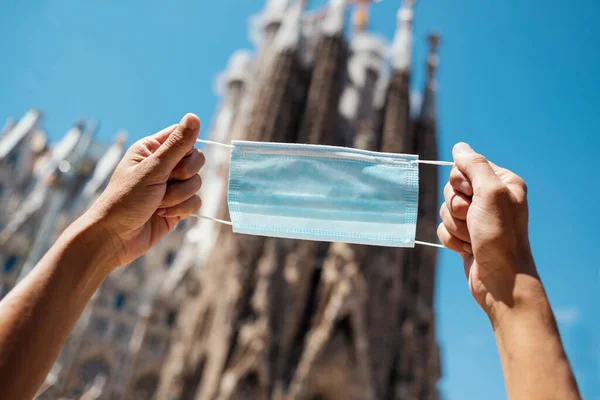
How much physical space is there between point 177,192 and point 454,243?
849 millimetres

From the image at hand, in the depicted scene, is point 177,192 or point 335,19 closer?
point 177,192

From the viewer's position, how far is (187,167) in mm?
1747

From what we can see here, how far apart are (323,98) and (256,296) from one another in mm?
6334

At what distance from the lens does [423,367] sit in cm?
1441

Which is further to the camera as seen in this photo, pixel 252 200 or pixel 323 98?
pixel 323 98

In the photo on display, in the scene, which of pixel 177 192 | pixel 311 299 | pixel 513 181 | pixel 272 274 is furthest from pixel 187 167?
pixel 311 299

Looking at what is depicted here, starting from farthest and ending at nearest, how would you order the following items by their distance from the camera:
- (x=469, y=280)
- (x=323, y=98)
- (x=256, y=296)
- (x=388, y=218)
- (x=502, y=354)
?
(x=323, y=98) → (x=256, y=296) → (x=388, y=218) → (x=469, y=280) → (x=502, y=354)

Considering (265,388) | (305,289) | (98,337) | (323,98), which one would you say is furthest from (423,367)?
(98,337)

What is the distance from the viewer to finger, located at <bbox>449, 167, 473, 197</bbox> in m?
1.57

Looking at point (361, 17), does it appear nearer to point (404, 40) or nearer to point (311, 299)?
point (404, 40)

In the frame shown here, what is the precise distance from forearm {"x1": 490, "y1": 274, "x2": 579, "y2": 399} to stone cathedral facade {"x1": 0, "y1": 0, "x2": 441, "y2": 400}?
9735mm

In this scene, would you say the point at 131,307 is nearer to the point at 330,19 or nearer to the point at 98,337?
the point at 98,337

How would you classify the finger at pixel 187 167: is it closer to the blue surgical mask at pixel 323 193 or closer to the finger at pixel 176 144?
the finger at pixel 176 144

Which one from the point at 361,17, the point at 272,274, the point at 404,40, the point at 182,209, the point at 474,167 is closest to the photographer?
the point at 474,167
